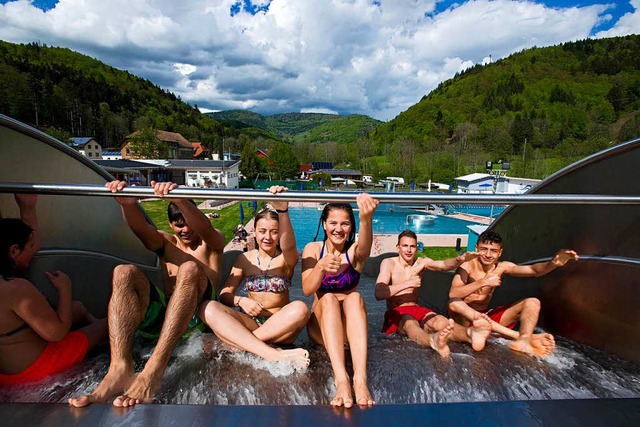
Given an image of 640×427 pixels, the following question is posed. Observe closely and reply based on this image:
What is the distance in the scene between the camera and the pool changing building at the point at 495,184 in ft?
116

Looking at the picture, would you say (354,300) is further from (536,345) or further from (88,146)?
(88,146)

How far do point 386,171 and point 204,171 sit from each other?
37642 millimetres

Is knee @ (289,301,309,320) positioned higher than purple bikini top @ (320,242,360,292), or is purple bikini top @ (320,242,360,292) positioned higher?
purple bikini top @ (320,242,360,292)

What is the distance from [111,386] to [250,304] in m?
0.92

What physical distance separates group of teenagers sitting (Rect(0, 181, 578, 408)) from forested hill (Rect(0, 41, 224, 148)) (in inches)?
2152

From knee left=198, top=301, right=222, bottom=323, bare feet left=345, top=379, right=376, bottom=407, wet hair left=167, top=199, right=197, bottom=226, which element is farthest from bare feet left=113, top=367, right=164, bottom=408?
wet hair left=167, top=199, right=197, bottom=226

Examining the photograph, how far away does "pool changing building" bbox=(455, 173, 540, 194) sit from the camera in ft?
116

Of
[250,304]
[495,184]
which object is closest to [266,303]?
[250,304]

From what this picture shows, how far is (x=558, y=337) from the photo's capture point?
119 inches

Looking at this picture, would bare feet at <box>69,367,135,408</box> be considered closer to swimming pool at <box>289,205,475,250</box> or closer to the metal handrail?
the metal handrail

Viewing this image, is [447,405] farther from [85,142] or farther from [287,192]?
[85,142]

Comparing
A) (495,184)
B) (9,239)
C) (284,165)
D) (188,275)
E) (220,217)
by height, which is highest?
(284,165)

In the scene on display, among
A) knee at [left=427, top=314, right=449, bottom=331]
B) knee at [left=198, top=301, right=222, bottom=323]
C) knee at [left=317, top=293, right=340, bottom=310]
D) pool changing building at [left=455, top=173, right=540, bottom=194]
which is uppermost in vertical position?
knee at [left=317, top=293, right=340, bottom=310]

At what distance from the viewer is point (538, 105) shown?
94.8m
